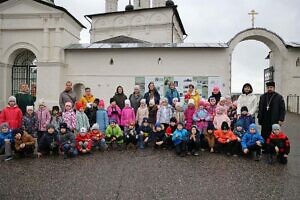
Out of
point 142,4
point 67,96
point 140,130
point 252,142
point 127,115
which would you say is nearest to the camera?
point 252,142

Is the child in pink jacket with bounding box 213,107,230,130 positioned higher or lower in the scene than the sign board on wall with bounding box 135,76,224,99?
lower

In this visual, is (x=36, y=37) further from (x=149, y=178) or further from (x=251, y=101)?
(x=149, y=178)

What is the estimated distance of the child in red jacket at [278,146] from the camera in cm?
667

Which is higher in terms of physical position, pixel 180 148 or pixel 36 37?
pixel 36 37

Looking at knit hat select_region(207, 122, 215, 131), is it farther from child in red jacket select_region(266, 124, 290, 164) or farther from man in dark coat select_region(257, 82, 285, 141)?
child in red jacket select_region(266, 124, 290, 164)

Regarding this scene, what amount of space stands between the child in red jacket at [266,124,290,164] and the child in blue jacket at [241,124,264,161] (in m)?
0.27

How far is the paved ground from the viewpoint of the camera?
4.76m

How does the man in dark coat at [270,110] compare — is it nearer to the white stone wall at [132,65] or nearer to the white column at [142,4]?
the white stone wall at [132,65]

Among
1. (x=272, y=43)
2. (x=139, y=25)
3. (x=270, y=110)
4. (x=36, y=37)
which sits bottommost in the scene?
(x=270, y=110)

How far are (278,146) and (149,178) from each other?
9.53 feet

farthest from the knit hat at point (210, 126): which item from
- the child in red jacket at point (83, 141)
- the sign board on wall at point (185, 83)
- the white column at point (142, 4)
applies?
the white column at point (142, 4)

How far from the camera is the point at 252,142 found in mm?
7090

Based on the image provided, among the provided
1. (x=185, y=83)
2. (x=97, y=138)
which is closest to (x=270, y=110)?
(x=97, y=138)

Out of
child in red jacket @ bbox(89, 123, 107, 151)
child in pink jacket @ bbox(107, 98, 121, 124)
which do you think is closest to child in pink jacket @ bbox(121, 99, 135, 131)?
child in pink jacket @ bbox(107, 98, 121, 124)
